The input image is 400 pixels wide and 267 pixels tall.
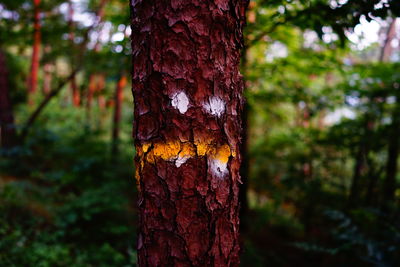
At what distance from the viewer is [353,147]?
249 inches

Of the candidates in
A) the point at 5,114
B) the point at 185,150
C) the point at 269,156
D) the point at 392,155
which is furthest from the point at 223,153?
the point at 269,156

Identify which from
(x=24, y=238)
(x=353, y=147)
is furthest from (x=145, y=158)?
(x=353, y=147)

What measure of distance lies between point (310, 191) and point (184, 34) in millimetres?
6612

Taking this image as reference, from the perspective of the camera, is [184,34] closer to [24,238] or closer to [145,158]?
[145,158]

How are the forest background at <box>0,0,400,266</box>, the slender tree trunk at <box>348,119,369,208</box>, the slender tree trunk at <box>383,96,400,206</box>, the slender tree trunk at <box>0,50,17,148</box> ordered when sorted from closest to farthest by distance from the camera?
the forest background at <box>0,0,400,266</box>
the slender tree trunk at <box>383,96,400,206</box>
the slender tree trunk at <box>348,119,369,208</box>
the slender tree trunk at <box>0,50,17,148</box>

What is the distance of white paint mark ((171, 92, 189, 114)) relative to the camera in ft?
4.15

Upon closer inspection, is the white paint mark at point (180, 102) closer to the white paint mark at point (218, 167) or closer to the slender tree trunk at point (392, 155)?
the white paint mark at point (218, 167)

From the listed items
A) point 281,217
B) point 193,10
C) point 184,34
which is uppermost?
point 193,10

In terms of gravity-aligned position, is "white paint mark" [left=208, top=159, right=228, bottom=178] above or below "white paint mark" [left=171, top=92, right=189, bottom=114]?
below

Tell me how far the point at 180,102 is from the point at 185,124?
11 centimetres

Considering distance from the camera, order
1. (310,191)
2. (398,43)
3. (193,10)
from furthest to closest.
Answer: (398,43), (310,191), (193,10)

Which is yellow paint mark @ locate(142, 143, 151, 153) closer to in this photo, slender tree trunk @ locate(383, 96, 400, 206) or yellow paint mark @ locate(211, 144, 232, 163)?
yellow paint mark @ locate(211, 144, 232, 163)

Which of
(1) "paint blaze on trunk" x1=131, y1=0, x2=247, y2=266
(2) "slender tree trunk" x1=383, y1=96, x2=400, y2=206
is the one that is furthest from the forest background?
(1) "paint blaze on trunk" x1=131, y1=0, x2=247, y2=266

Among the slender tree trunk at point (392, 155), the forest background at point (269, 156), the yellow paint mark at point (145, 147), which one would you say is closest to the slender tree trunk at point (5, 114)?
the forest background at point (269, 156)
